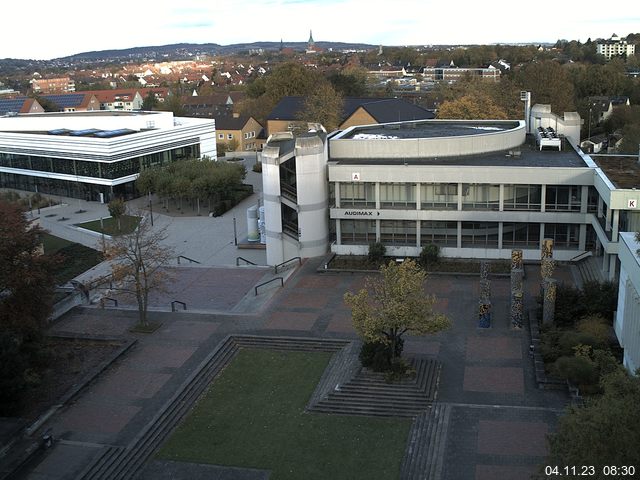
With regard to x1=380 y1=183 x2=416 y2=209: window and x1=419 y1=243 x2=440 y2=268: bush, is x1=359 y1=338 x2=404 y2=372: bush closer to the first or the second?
x1=419 y1=243 x2=440 y2=268: bush

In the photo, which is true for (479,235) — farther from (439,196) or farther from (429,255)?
(429,255)

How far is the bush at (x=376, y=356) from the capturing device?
26266 mm

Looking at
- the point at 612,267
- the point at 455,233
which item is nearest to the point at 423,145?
the point at 455,233

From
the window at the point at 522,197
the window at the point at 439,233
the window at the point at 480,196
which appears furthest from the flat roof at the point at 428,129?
the window at the point at 439,233

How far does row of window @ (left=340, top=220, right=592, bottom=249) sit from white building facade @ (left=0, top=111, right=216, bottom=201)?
30665 mm

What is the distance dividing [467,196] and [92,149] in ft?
125

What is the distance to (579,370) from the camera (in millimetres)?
23828

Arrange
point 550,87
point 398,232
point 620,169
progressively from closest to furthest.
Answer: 1. point 620,169
2. point 398,232
3. point 550,87

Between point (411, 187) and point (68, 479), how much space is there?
25.2 m

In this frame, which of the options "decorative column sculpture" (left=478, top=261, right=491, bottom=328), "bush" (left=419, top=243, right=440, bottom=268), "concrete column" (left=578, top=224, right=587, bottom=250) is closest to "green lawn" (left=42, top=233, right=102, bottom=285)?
"bush" (left=419, top=243, right=440, bottom=268)

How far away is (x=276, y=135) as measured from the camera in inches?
1770

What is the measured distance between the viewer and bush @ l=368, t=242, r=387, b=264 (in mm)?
39938

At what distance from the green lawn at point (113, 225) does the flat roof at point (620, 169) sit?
32144 millimetres

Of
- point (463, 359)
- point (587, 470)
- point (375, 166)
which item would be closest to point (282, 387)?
point (463, 359)
